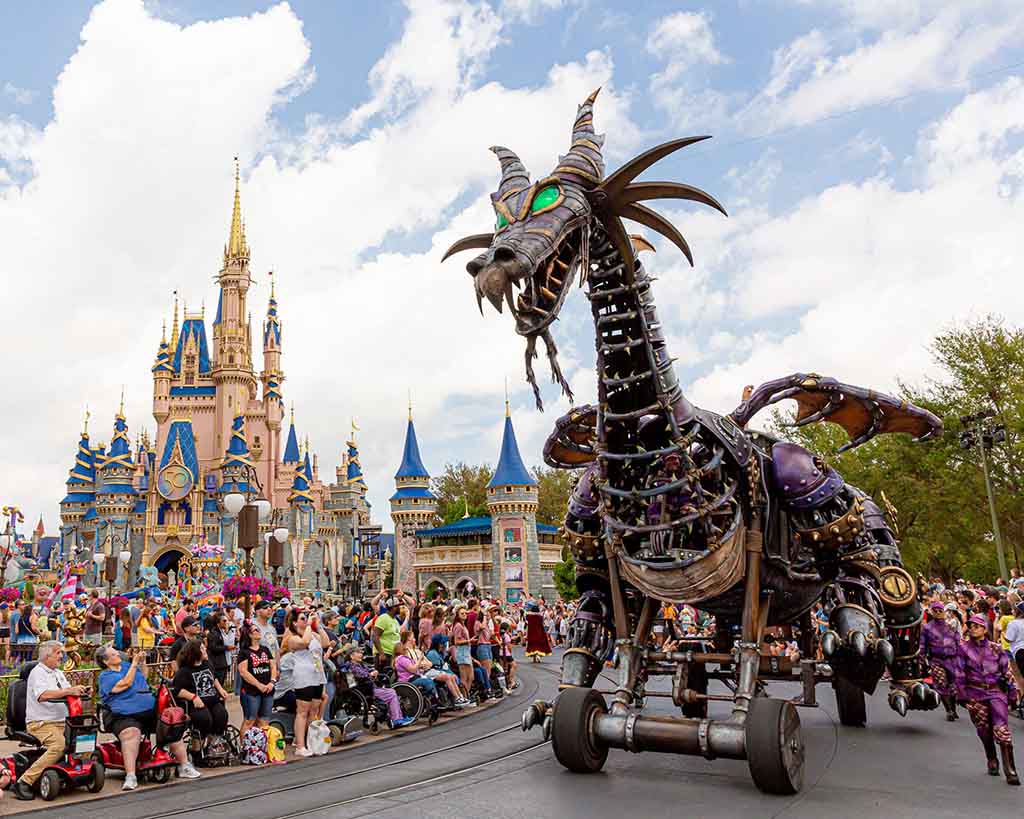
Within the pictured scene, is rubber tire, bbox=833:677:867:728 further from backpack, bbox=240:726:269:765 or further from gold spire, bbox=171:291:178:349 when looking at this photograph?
gold spire, bbox=171:291:178:349

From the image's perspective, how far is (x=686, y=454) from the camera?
6.71 meters

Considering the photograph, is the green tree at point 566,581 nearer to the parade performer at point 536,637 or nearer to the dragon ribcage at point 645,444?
the parade performer at point 536,637

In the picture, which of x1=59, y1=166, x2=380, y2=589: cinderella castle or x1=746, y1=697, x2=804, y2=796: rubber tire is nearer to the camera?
x1=746, y1=697, x2=804, y2=796: rubber tire

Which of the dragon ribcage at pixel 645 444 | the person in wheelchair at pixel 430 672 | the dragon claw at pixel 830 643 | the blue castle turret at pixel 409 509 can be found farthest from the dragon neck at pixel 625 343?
the blue castle turret at pixel 409 509

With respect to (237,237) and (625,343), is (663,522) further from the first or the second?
(237,237)

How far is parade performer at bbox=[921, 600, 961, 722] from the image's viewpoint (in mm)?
7397

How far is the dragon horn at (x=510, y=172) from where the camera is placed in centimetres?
689

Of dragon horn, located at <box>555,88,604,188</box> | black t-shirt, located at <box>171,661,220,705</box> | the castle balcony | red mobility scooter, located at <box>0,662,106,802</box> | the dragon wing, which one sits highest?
dragon horn, located at <box>555,88,604,188</box>

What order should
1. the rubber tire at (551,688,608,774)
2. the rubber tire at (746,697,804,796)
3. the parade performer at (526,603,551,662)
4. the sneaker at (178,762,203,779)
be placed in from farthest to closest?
the parade performer at (526,603,551,662) → the sneaker at (178,762,203,779) → the rubber tire at (551,688,608,774) → the rubber tire at (746,697,804,796)

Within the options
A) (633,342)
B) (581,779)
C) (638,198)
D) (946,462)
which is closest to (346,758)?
(581,779)

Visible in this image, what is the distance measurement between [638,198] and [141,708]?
6589 mm

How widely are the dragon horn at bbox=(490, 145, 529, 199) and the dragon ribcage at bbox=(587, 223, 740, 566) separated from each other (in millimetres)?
779

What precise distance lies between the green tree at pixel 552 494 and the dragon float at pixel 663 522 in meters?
57.4

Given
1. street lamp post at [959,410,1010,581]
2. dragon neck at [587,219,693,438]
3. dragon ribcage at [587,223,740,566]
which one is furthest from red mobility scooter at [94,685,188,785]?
street lamp post at [959,410,1010,581]
